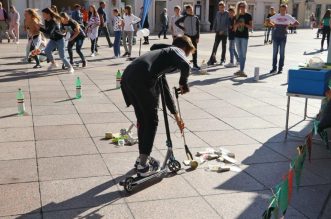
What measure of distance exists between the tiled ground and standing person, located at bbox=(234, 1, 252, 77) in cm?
198

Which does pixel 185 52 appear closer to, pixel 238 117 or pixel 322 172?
pixel 322 172

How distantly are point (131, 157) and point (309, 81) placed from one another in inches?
110

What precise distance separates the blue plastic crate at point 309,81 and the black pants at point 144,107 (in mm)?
2636

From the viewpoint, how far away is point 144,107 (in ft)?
15.3

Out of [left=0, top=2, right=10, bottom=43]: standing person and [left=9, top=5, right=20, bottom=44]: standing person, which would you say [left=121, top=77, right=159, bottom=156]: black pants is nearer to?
[left=9, top=5, right=20, bottom=44]: standing person

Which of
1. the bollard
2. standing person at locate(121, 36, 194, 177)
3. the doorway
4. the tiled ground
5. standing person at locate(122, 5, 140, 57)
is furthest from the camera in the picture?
the doorway

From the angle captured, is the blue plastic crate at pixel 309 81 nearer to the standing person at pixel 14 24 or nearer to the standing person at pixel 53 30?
the standing person at pixel 53 30

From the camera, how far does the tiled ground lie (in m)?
4.41

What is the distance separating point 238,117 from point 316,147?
1.76 m

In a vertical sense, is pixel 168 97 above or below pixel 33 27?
below

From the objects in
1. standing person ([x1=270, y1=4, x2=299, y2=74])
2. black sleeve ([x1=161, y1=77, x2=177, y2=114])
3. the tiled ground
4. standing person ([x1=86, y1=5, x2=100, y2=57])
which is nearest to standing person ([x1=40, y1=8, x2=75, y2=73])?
the tiled ground

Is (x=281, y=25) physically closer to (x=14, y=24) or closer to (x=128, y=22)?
(x=128, y=22)

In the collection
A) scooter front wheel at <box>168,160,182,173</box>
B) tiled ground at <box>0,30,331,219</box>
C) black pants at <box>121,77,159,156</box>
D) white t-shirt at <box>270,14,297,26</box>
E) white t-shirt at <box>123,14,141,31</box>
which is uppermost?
white t-shirt at <box>270,14,297,26</box>

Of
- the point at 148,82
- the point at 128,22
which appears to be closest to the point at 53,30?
the point at 128,22
